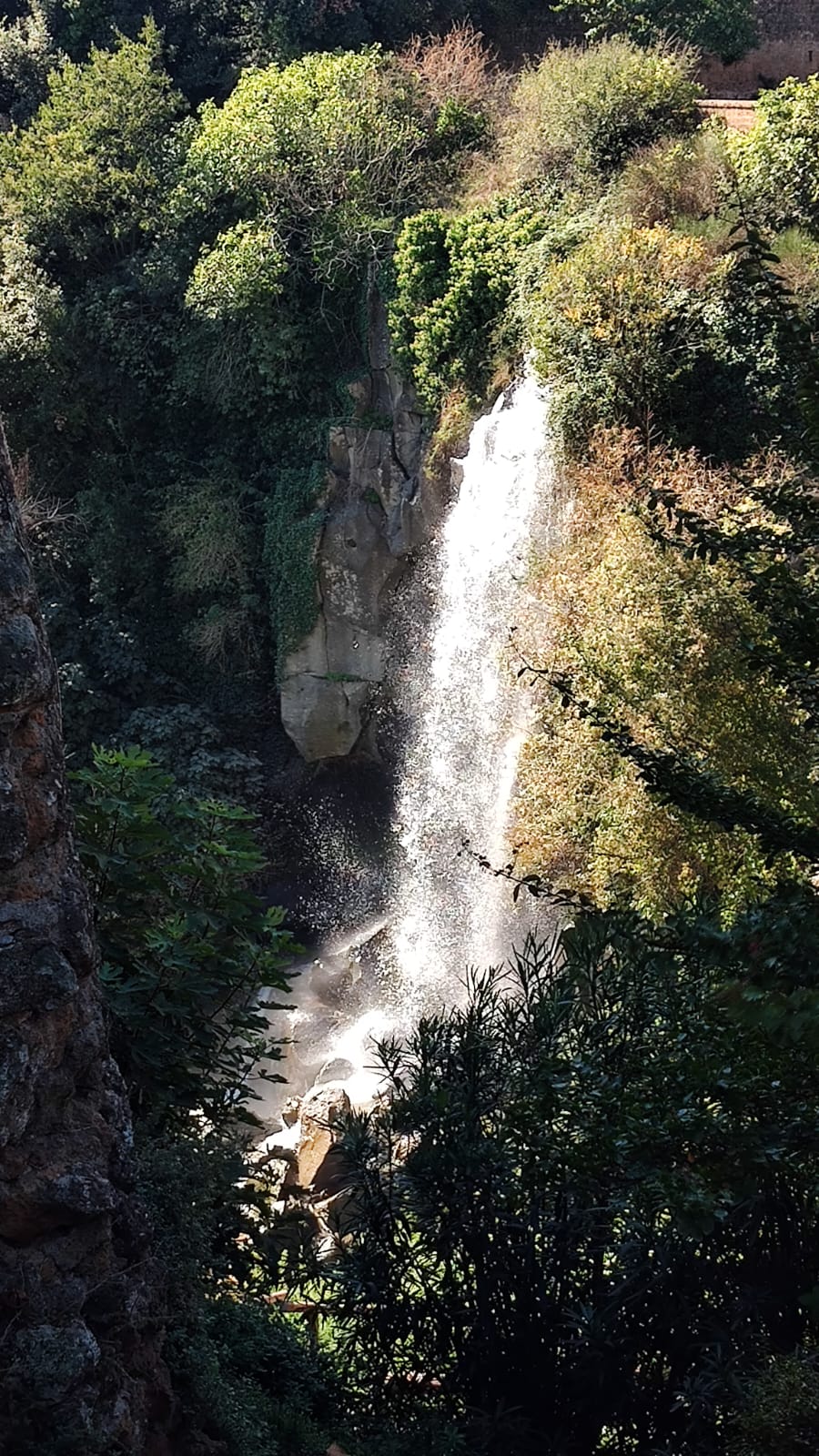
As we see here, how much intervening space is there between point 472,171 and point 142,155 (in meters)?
4.96

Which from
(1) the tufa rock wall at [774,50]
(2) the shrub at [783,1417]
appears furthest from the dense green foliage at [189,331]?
(2) the shrub at [783,1417]

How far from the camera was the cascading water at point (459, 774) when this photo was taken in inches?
533

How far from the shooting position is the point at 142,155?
18.5 meters

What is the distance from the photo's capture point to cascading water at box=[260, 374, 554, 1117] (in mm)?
13547

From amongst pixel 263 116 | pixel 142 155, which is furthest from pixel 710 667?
pixel 142 155

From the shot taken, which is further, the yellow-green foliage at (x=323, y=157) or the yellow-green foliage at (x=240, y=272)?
the yellow-green foliage at (x=240, y=272)

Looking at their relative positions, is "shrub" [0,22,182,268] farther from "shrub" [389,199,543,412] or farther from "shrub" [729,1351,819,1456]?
"shrub" [729,1351,819,1456]

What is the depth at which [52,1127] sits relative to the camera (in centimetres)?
457

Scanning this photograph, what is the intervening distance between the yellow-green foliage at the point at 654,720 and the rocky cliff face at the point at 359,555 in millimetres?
5721

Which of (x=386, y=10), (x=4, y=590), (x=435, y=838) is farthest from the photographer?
(x=386, y=10)

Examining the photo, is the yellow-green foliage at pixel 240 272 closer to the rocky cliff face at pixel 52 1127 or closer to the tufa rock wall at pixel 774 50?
the tufa rock wall at pixel 774 50

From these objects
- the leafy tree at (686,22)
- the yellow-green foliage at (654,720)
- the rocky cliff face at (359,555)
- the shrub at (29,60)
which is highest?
the leafy tree at (686,22)

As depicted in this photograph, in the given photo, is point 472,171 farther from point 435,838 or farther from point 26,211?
point 435,838

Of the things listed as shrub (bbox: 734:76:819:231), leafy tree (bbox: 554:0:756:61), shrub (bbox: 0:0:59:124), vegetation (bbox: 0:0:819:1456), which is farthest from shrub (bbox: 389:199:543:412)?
shrub (bbox: 0:0:59:124)
